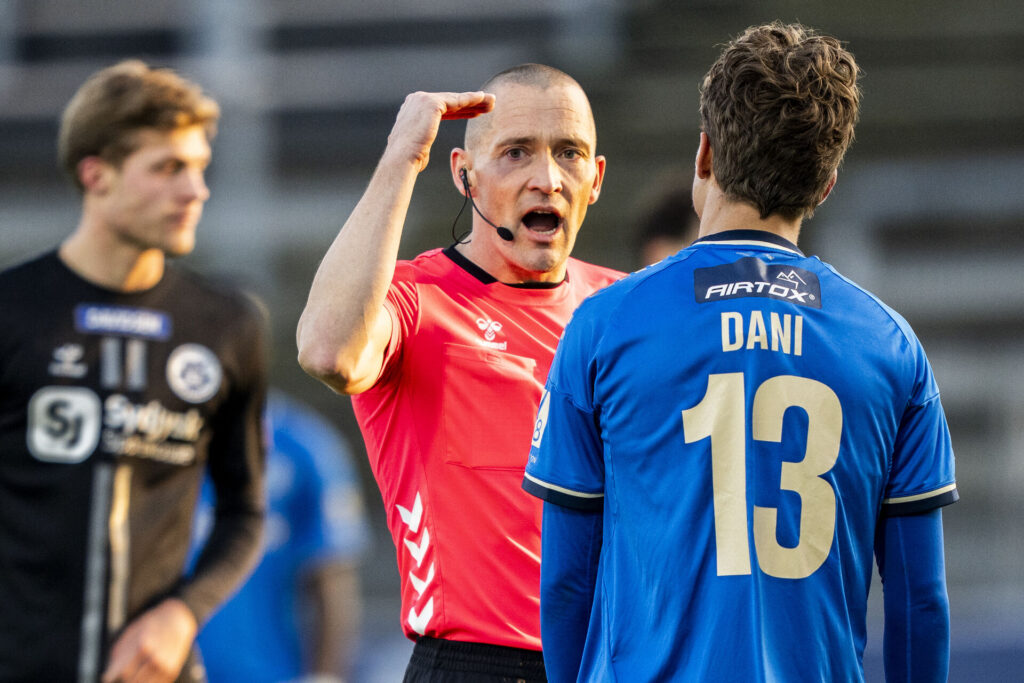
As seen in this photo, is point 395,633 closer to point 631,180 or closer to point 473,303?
point 473,303

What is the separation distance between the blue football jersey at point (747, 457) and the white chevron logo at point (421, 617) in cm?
70

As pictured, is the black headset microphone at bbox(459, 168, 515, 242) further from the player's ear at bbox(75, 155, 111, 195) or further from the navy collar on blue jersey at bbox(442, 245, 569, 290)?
the player's ear at bbox(75, 155, 111, 195)

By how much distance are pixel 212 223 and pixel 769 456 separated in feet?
36.3

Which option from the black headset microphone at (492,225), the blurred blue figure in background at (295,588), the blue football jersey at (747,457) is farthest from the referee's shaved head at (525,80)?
the blurred blue figure in background at (295,588)

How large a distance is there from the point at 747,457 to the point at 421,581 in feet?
3.40

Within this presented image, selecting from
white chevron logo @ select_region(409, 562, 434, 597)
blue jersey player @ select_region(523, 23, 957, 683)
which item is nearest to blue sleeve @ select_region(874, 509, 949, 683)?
blue jersey player @ select_region(523, 23, 957, 683)

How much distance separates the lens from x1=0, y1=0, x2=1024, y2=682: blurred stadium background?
40.9 ft

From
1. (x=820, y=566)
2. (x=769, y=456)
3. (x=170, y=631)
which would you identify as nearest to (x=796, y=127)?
(x=769, y=456)

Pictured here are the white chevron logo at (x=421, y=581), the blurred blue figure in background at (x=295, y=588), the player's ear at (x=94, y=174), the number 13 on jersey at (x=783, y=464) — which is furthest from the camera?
the blurred blue figure in background at (x=295, y=588)

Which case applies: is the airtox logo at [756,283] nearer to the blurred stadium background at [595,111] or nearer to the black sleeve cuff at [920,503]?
the black sleeve cuff at [920,503]

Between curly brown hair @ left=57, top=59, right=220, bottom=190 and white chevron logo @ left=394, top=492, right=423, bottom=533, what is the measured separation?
1.90 meters

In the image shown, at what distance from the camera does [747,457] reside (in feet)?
6.95

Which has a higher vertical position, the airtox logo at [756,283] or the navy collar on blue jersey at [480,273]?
the navy collar on blue jersey at [480,273]

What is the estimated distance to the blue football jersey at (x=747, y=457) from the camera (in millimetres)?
2115
